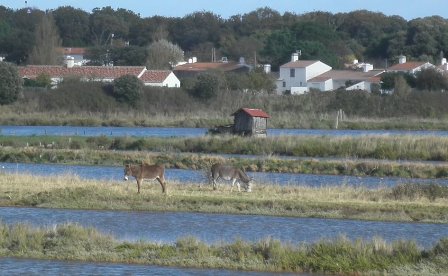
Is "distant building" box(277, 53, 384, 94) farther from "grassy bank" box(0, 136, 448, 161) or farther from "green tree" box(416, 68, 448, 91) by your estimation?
"grassy bank" box(0, 136, 448, 161)

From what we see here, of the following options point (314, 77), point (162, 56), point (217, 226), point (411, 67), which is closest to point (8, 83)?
point (314, 77)

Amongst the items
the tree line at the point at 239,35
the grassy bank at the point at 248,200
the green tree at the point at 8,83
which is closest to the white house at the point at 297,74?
the tree line at the point at 239,35

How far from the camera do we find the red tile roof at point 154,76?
350 feet

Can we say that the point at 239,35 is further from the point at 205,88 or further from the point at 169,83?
the point at 205,88

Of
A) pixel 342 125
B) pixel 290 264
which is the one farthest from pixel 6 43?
pixel 290 264

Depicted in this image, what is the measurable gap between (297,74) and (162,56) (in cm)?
1870

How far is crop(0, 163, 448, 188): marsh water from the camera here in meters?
40.3

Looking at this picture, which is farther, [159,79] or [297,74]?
[297,74]

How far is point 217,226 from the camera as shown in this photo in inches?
1136

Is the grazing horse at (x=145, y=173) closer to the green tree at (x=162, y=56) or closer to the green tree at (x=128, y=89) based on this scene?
the green tree at (x=128, y=89)

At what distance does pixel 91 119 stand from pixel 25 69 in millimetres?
26180

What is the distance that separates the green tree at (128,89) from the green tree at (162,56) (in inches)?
1248

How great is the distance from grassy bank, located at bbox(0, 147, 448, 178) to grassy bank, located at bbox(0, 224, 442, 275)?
788 inches

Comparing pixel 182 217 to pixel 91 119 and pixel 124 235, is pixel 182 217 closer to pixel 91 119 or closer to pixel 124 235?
pixel 124 235
